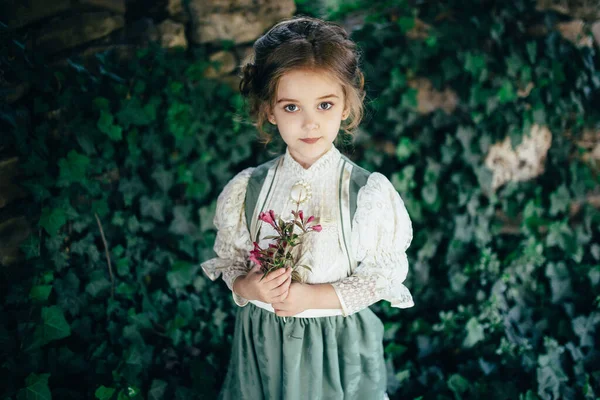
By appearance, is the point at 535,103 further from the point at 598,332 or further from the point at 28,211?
the point at 28,211

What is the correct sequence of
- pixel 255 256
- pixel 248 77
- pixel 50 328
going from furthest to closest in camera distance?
1. pixel 50 328
2. pixel 248 77
3. pixel 255 256

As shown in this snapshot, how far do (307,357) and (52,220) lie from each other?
1.42m

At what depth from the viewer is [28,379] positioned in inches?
78.4

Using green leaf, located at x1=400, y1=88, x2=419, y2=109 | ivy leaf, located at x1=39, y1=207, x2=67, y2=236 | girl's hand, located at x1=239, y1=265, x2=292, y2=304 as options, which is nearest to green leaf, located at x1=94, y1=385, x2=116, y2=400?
ivy leaf, located at x1=39, y1=207, x2=67, y2=236

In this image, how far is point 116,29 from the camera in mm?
2510

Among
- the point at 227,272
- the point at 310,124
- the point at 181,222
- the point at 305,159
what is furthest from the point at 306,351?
the point at 181,222

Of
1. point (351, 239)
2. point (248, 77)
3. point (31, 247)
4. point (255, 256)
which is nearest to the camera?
point (255, 256)

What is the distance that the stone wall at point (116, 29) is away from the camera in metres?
2.17

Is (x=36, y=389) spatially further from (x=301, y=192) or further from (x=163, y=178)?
(x=301, y=192)

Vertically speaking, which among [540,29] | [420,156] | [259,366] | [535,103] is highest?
[540,29]

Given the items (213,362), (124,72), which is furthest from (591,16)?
(213,362)

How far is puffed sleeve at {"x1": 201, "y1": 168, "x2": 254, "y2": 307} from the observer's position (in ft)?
5.25

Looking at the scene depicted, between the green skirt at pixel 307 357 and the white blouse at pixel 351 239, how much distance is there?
106 millimetres

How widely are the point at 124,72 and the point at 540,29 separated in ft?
7.49
